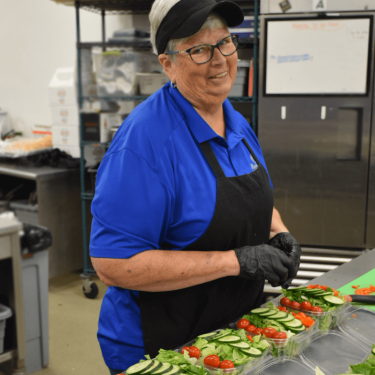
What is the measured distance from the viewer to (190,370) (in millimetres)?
879

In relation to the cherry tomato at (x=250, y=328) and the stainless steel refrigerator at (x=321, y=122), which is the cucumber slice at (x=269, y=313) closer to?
the cherry tomato at (x=250, y=328)

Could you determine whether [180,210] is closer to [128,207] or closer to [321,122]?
[128,207]

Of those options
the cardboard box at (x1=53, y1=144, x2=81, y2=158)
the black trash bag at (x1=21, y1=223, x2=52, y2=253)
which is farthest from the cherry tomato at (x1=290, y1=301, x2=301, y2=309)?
the cardboard box at (x1=53, y1=144, x2=81, y2=158)

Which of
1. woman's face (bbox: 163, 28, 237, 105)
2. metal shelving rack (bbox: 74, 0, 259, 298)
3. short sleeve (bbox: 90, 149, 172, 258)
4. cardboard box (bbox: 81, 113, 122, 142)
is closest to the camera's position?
short sleeve (bbox: 90, 149, 172, 258)

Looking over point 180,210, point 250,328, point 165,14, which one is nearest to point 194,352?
point 250,328

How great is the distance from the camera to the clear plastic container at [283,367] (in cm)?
99

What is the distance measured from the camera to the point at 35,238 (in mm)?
796

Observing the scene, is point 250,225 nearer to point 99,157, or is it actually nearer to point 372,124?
point 372,124

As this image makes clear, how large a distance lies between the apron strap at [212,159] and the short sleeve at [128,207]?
160 millimetres

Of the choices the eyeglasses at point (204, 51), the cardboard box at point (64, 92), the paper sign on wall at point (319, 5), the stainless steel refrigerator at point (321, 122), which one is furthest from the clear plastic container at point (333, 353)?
the cardboard box at point (64, 92)

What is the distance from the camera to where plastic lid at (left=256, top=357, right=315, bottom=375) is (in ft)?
3.24

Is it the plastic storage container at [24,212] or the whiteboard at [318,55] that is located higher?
the whiteboard at [318,55]

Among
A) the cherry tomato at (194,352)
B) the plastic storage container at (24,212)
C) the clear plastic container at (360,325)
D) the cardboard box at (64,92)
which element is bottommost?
the clear plastic container at (360,325)

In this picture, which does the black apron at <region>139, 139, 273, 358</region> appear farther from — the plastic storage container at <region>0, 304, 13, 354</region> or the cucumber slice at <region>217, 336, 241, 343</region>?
the plastic storage container at <region>0, 304, 13, 354</region>
